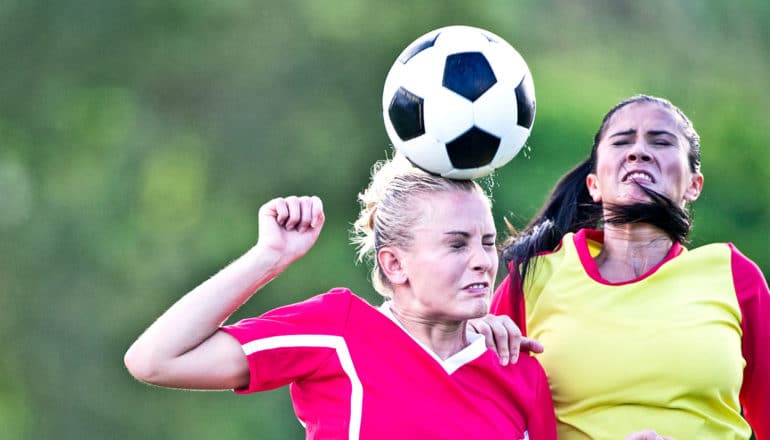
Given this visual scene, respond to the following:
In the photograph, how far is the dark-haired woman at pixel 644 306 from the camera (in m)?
4.13

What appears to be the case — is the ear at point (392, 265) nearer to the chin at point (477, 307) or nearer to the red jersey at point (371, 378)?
the red jersey at point (371, 378)

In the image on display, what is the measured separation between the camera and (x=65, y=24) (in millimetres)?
14992

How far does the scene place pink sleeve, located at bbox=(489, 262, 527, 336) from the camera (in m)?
4.54

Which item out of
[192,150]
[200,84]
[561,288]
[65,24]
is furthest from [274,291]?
[561,288]

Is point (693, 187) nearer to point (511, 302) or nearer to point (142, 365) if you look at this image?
point (511, 302)

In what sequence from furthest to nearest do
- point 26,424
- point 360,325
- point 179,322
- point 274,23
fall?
point 274,23 → point 26,424 → point 360,325 → point 179,322

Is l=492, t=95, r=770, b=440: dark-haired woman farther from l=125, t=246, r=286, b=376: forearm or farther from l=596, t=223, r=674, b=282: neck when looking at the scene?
l=125, t=246, r=286, b=376: forearm

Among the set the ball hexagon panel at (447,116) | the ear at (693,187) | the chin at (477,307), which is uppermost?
the ball hexagon panel at (447,116)

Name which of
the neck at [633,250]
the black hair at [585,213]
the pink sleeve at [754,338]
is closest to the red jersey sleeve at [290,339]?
the black hair at [585,213]

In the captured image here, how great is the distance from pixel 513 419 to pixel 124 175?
10.8m

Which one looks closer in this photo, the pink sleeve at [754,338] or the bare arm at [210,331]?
the bare arm at [210,331]

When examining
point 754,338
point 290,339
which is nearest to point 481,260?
point 290,339

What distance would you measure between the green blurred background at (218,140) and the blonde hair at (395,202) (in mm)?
8027

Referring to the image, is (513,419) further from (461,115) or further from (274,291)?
(274,291)
